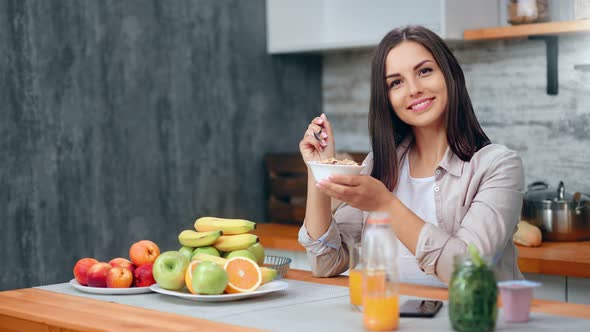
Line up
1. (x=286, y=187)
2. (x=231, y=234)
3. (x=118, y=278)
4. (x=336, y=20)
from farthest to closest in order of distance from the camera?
(x=336, y=20) < (x=286, y=187) < (x=231, y=234) < (x=118, y=278)

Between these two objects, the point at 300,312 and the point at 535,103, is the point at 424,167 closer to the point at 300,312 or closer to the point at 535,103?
the point at 300,312

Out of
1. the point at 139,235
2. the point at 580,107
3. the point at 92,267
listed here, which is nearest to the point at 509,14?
the point at 580,107

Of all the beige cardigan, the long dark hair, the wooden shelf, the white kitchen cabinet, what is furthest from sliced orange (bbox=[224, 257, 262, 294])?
the white kitchen cabinet

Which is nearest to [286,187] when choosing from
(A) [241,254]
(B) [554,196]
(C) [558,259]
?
(B) [554,196]

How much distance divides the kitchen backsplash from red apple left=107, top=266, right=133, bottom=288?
1.98 m

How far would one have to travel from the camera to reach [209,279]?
1.86 m

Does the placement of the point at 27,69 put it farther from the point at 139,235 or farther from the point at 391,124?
the point at 391,124

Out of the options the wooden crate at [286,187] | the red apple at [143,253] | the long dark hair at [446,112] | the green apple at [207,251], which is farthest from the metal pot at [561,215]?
the red apple at [143,253]

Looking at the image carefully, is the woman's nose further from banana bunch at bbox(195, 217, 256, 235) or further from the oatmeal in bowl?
banana bunch at bbox(195, 217, 256, 235)

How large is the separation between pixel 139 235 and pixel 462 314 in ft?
6.88

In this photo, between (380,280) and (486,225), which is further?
(486,225)

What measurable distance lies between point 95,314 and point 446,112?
1.05 metres

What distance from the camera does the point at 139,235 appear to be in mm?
3400

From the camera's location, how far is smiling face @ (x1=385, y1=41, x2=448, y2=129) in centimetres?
228
